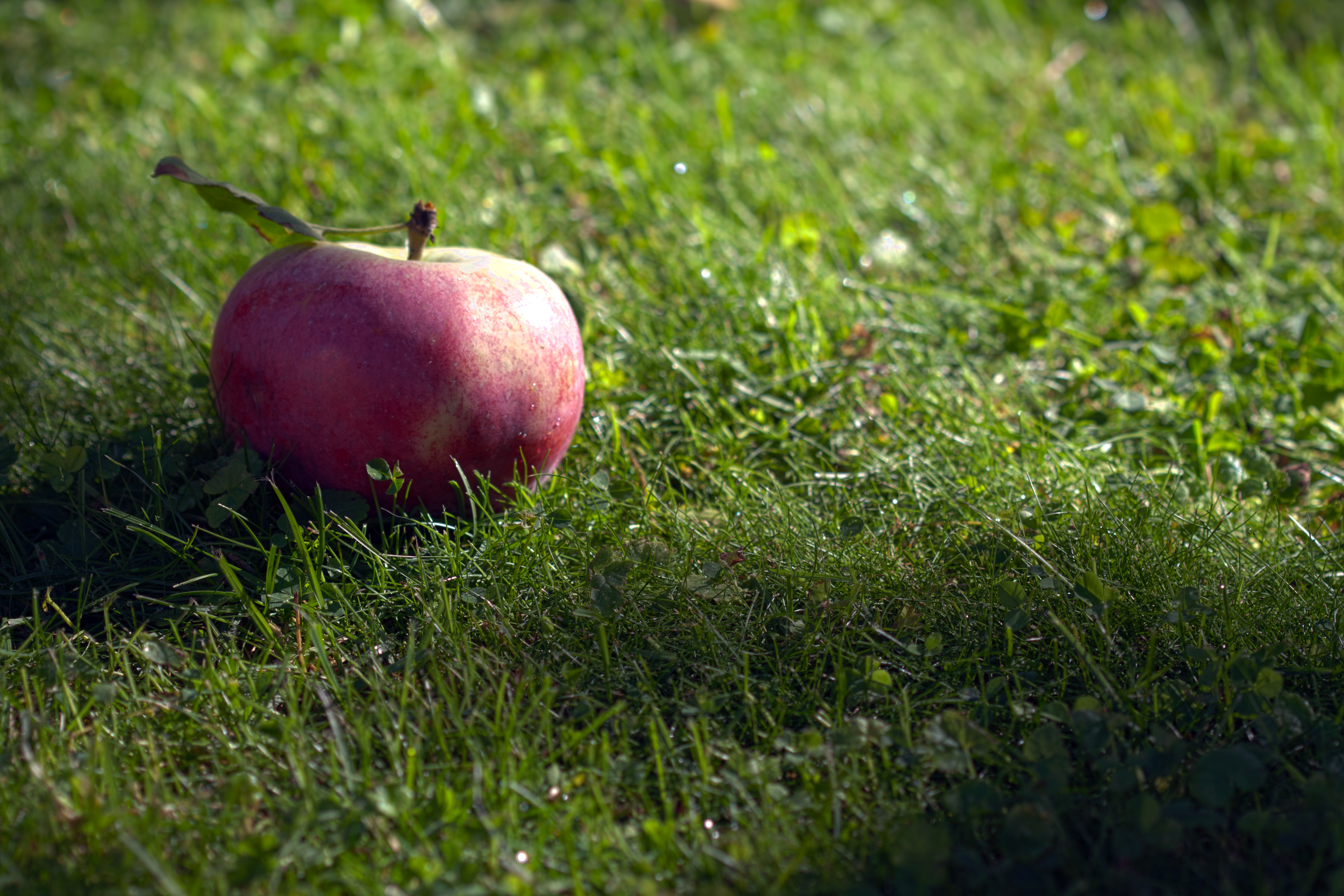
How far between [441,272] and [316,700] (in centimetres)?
76

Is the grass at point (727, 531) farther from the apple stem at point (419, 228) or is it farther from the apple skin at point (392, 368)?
the apple stem at point (419, 228)

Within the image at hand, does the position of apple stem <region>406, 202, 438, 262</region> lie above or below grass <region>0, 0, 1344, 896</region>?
above

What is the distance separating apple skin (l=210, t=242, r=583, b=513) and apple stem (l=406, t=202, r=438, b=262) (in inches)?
1.7

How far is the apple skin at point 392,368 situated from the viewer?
1.77 meters

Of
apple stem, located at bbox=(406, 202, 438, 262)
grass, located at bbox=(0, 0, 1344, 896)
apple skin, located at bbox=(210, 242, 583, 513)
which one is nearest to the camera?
grass, located at bbox=(0, 0, 1344, 896)

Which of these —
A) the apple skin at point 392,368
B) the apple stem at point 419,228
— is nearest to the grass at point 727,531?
the apple skin at point 392,368

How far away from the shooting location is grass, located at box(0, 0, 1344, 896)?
1.33 m

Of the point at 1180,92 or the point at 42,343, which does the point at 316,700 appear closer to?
the point at 42,343

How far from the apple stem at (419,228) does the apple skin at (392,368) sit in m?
0.04

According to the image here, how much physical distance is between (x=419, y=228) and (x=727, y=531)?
0.81m

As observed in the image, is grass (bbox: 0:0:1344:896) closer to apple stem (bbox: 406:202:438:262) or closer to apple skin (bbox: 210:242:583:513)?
apple skin (bbox: 210:242:583:513)

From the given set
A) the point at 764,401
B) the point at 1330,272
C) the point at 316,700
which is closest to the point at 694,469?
the point at 764,401

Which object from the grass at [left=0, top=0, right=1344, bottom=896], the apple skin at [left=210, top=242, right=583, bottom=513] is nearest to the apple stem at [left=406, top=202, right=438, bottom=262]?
the apple skin at [left=210, top=242, right=583, bottom=513]

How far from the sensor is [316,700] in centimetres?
158
